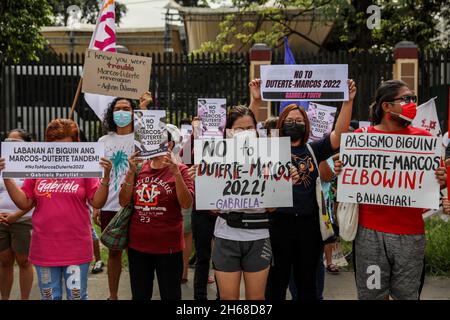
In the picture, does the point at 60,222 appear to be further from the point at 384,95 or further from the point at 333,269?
the point at 333,269

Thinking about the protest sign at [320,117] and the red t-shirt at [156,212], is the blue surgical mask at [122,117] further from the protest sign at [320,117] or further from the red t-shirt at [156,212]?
the protest sign at [320,117]

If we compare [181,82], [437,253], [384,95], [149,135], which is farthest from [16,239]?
[181,82]

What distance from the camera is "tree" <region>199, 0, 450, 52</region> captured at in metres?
14.3

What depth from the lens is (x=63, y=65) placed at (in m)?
11.3

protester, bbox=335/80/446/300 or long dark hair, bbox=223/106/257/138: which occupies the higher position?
long dark hair, bbox=223/106/257/138

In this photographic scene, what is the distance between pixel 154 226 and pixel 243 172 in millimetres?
811

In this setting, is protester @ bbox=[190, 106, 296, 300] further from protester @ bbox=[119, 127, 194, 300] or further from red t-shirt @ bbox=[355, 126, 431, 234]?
red t-shirt @ bbox=[355, 126, 431, 234]

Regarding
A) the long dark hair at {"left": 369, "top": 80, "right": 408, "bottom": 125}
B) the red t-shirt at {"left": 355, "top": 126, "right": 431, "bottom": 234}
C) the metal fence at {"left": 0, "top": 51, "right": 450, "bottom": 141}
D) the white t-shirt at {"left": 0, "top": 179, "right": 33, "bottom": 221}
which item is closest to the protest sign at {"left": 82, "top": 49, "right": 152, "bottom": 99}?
the white t-shirt at {"left": 0, "top": 179, "right": 33, "bottom": 221}

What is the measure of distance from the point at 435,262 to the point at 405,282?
3557 millimetres

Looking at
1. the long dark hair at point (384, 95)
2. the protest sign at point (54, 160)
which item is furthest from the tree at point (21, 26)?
the long dark hair at point (384, 95)

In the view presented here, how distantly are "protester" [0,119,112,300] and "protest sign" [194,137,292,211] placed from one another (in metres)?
0.77

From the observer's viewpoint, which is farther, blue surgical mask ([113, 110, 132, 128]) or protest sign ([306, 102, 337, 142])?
protest sign ([306, 102, 337, 142])

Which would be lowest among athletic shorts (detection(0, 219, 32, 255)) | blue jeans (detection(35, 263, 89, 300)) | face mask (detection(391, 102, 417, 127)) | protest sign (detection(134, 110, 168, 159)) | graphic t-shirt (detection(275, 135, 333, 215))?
blue jeans (detection(35, 263, 89, 300))
